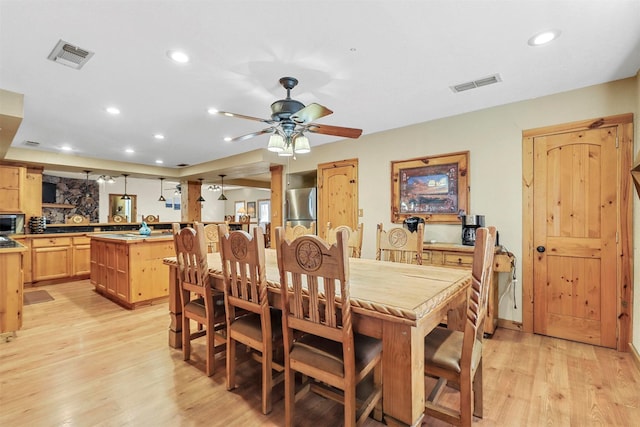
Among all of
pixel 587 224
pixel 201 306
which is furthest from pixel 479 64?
pixel 201 306

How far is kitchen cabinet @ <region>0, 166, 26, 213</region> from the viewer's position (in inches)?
199

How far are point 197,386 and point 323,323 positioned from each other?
128 cm

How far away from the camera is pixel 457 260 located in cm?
312

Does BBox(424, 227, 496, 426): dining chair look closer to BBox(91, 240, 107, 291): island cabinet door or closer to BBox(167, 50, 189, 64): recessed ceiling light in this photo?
BBox(167, 50, 189, 64): recessed ceiling light

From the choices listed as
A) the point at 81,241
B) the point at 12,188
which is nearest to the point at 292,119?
the point at 81,241

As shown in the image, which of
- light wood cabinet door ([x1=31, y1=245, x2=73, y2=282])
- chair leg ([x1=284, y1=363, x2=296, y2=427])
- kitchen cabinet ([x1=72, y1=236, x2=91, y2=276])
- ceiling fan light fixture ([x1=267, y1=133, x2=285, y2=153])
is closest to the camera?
chair leg ([x1=284, y1=363, x2=296, y2=427])

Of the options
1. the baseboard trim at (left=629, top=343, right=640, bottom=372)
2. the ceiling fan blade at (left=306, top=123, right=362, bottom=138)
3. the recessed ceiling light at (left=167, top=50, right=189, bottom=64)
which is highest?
the recessed ceiling light at (left=167, top=50, right=189, bottom=64)

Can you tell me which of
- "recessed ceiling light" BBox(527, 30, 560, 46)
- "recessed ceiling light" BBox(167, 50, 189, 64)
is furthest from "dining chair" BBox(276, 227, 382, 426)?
"recessed ceiling light" BBox(527, 30, 560, 46)

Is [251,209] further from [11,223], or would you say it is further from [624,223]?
[624,223]

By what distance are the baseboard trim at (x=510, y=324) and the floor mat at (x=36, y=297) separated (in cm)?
601

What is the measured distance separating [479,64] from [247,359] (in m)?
3.08

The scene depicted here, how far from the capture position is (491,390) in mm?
2051

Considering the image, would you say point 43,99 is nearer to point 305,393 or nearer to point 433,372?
point 305,393

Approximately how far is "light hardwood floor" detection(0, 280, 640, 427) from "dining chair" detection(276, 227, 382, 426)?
45 cm
